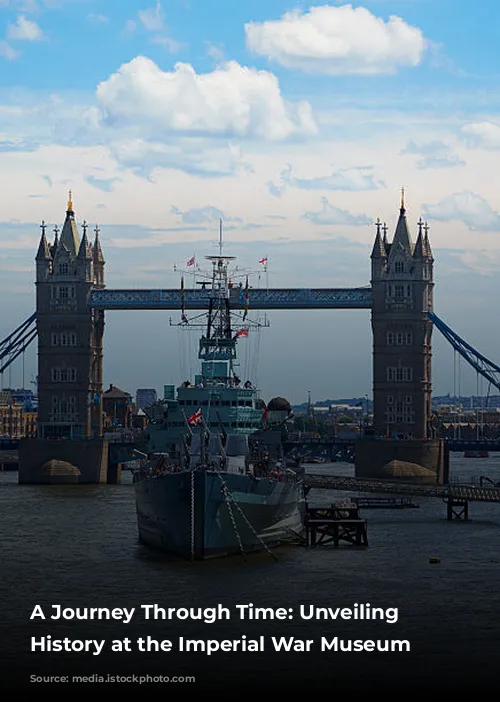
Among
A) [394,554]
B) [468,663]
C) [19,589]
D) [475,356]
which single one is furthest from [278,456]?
[475,356]

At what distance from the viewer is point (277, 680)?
37969 mm

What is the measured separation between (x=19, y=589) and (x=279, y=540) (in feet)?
55.8

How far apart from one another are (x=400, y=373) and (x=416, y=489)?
46924 mm

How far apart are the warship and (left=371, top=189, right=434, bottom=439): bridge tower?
55846 millimetres

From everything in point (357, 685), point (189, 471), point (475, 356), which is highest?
point (475, 356)

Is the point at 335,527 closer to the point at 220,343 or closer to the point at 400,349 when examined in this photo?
the point at 220,343

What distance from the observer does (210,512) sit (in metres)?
58.6

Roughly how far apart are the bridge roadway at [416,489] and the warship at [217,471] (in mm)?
11667

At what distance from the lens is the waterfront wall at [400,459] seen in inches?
4958

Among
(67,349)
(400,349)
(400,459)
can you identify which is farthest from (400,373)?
(67,349)

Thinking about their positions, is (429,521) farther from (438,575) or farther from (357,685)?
(357,685)

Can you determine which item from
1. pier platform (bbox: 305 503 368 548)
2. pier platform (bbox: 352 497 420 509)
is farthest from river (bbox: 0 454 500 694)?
pier platform (bbox: 352 497 420 509)

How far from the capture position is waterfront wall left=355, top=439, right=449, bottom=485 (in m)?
126

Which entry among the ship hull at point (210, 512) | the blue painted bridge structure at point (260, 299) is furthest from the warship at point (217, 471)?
the blue painted bridge structure at point (260, 299)
